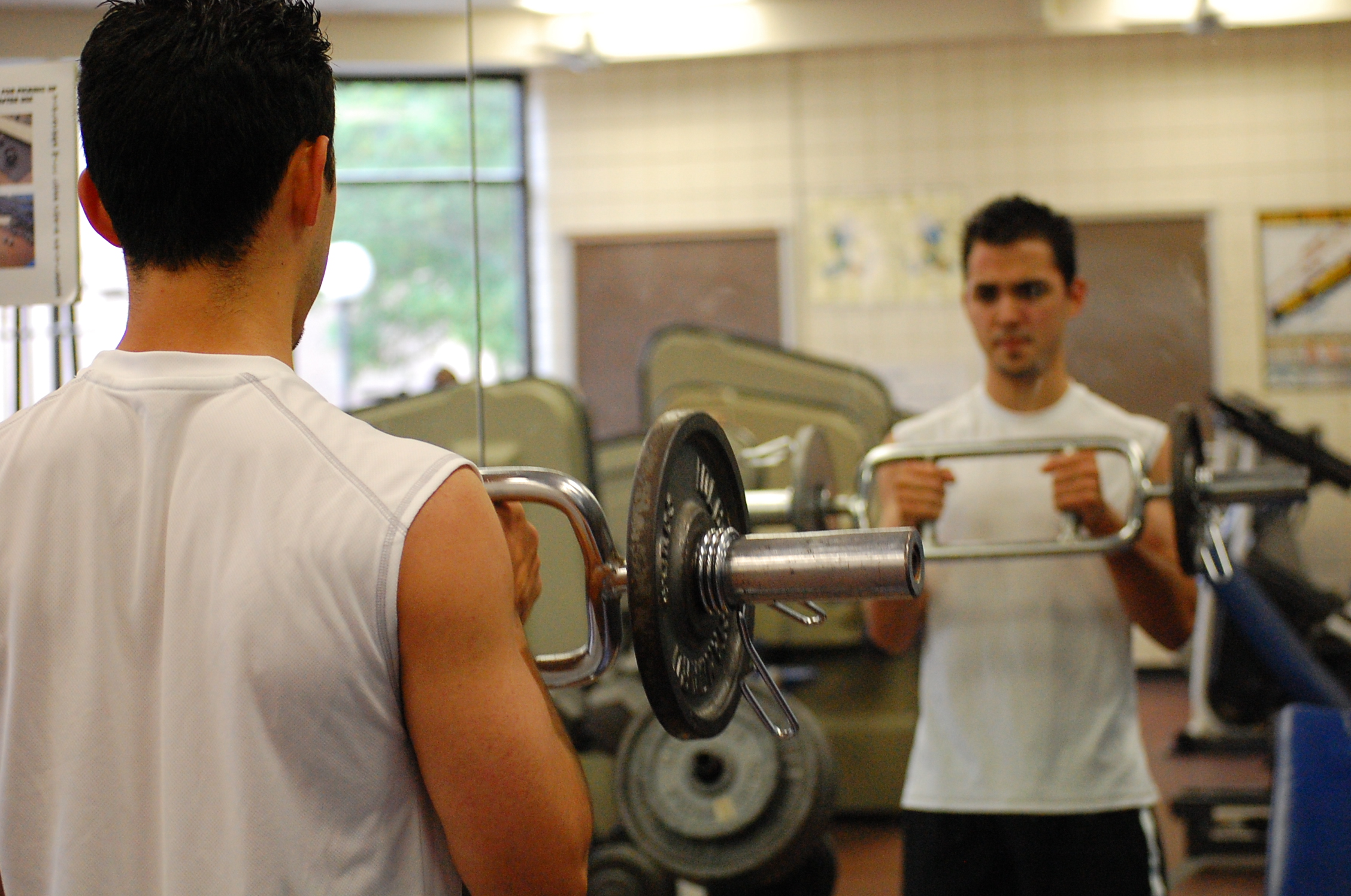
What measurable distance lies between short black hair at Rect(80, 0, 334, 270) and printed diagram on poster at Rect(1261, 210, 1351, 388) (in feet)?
5.37

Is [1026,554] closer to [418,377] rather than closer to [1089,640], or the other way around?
[1089,640]

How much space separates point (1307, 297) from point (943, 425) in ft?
2.08

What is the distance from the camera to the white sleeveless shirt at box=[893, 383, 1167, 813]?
162 cm

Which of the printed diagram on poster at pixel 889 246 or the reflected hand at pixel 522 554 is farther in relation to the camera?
the printed diagram on poster at pixel 889 246

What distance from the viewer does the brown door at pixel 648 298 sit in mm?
2246

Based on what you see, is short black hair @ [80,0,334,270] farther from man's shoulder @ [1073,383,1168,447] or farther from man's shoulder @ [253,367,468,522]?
man's shoulder @ [1073,383,1168,447]

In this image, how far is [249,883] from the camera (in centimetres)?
68

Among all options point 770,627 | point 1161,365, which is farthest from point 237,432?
point 770,627

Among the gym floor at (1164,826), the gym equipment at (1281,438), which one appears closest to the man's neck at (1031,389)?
the gym equipment at (1281,438)

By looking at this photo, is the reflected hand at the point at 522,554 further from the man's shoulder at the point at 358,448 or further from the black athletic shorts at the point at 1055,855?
the black athletic shorts at the point at 1055,855

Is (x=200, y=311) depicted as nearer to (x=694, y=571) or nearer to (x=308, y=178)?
(x=308, y=178)

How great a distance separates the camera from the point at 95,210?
798 millimetres

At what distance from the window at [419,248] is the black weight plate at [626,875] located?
3.21 ft

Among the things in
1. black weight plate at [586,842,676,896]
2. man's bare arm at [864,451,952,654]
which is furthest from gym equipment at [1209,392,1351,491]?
black weight plate at [586,842,676,896]
